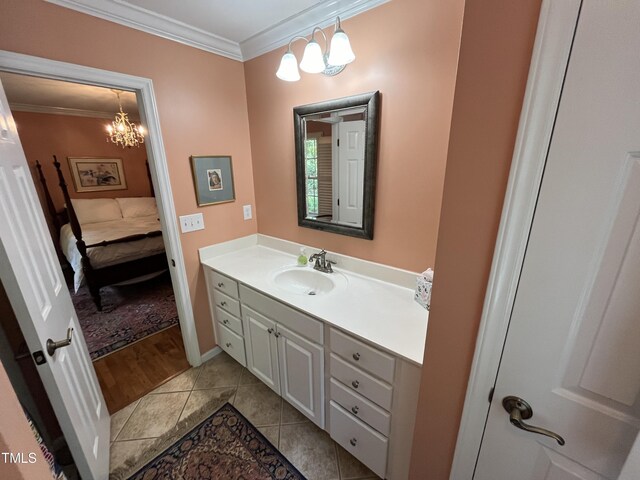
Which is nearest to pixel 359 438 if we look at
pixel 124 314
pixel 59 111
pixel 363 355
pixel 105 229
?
pixel 363 355

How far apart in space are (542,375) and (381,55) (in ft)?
4.70

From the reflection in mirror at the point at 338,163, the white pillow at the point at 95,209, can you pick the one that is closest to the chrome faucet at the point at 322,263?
the reflection in mirror at the point at 338,163

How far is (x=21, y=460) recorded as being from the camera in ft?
1.47

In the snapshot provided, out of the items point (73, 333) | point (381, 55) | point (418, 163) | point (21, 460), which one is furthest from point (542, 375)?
point (73, 333)

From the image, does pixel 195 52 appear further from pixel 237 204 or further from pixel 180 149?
pixel 237 204

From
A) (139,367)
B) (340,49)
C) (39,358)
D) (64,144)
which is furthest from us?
(64,144)

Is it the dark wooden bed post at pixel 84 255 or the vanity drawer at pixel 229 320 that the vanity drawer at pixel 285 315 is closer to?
the vanity drawer at pixel 229 320

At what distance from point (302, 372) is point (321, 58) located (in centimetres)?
167

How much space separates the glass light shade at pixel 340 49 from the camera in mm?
1194

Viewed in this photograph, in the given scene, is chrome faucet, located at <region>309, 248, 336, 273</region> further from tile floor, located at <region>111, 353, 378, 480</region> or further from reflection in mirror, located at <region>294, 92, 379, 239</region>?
tile floor, located at <region>111, 353, 378, 480</region>

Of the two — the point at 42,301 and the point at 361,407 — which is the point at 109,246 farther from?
the point at 361,407

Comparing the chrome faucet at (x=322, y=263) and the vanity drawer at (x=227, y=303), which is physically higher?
the chrome faucet at (x=322, y=263)

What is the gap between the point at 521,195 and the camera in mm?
556

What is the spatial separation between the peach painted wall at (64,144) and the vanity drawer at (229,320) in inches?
151
